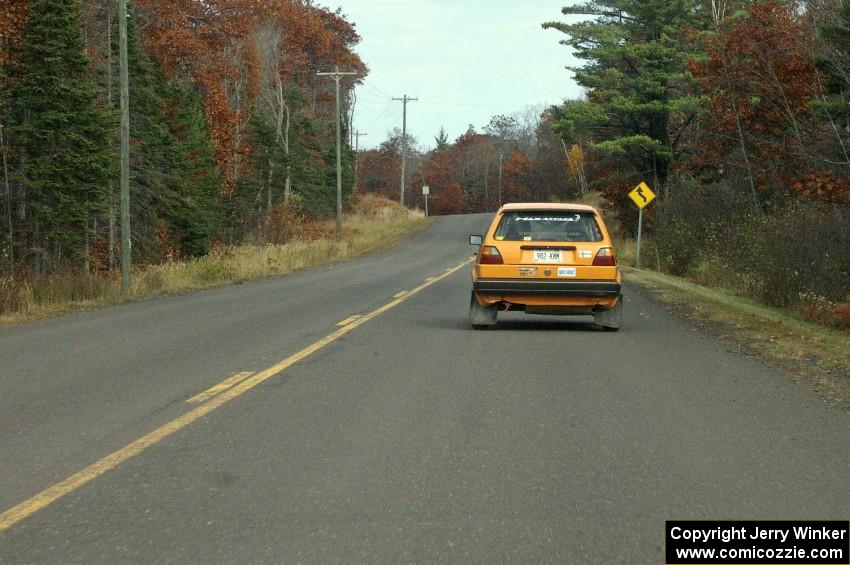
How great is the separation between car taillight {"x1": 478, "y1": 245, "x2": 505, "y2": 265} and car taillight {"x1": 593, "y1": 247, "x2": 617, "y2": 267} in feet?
4.02

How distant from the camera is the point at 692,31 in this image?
114 ft

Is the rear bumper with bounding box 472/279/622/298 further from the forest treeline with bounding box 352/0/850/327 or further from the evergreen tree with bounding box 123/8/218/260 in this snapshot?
the evergreen tree with bounding box 123/8/218/260

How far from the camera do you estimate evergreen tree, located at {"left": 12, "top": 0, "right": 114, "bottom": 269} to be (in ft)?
86.0

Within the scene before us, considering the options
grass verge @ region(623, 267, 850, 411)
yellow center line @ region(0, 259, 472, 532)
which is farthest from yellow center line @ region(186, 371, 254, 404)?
grass verge @ region(623, 267, 850, 411)

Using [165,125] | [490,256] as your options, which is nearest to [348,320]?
[490,256]

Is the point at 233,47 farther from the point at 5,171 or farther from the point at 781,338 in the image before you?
the point at 781,338

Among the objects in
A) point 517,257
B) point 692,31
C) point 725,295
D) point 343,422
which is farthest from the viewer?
point 692,31

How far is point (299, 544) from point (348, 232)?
49926 millimetres

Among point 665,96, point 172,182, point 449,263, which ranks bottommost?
point 449,263

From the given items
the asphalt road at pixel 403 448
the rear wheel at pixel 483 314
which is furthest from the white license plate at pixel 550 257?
the asphalt road at pixel 403 448

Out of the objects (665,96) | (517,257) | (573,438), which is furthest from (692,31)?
(573,438)

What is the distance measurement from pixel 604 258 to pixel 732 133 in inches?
609

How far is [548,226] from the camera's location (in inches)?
506

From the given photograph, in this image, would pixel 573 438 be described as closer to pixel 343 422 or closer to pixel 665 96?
pixel 343 422
